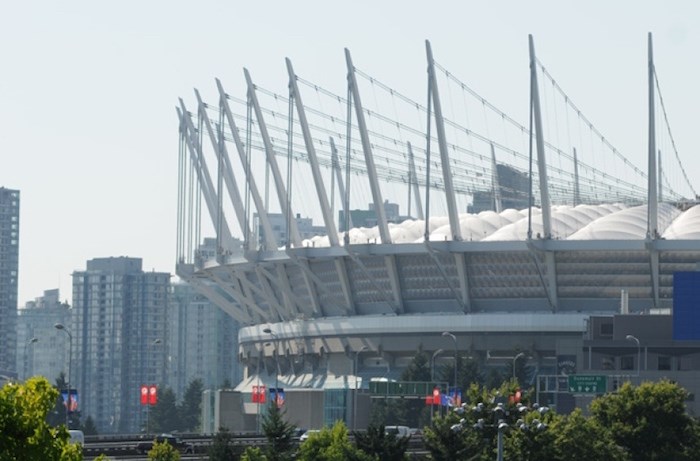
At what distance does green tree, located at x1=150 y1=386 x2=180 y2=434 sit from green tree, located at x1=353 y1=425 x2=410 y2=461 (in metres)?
113

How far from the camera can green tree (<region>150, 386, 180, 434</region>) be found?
183500 millimetres

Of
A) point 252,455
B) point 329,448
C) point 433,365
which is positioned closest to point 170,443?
point 329,448

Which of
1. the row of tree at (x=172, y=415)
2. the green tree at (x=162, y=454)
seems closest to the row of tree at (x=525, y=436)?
the green tree at (x=162, y=454)

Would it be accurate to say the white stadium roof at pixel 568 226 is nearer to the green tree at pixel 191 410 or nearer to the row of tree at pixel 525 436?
the green tree at pixel 191 410

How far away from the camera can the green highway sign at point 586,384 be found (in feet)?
330

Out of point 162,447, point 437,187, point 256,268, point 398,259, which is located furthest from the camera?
point 437,187

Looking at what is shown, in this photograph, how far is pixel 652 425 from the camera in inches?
3172

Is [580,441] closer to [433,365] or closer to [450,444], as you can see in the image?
[450,444]

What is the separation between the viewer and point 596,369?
114 meters

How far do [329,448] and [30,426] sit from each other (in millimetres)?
38728

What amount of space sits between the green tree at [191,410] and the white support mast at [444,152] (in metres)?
61.3

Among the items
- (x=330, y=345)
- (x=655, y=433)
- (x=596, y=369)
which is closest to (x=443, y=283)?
(x=330, y=345)

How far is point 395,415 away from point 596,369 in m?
17.0

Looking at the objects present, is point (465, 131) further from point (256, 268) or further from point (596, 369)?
point (596, 369)
